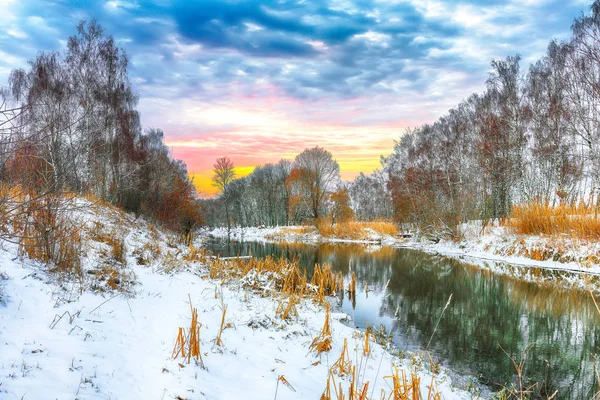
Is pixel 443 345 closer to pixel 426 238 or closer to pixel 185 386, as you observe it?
pixel 185 386

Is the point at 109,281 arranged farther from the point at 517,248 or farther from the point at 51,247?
the point at 517,248

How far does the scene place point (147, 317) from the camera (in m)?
4.91

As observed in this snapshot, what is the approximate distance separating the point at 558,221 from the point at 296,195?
34.1 metres

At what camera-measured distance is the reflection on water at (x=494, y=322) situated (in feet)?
17.8

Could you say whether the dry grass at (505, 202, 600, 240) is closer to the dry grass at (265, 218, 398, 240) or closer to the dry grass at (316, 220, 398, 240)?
the dry grass at (316, 220, 398, 240)

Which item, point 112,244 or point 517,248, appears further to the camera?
point 517,248

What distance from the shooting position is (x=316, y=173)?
39.0 meters

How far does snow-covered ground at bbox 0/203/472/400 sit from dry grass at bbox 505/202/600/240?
1217 centimetres

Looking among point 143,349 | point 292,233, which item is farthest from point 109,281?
point 292,233

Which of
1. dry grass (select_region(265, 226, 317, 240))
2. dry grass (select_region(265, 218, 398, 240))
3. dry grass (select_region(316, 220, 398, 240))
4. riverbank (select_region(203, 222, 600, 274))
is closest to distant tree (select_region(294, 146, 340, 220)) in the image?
dry grass (select_region(265, 226, 317, 240))

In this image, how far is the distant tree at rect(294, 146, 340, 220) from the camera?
128ft

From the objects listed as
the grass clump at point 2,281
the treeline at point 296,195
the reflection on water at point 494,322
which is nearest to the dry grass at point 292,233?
the treeline at point 296,195

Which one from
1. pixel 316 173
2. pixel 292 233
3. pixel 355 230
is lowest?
pixel 292 233

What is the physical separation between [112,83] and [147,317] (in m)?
18.4
